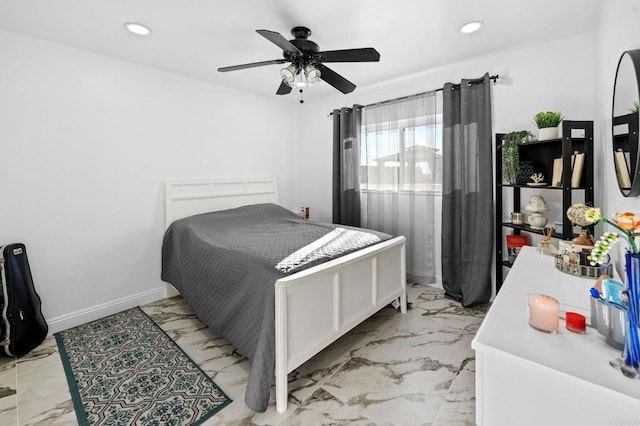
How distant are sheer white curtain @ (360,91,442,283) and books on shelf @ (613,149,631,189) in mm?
1881

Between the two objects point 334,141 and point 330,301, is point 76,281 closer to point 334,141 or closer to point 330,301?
point 330,301

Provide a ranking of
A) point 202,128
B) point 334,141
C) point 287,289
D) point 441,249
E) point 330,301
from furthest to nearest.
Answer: point 334,141 → point 202,128 → point 441,249 → point 330,301 → point 287,289

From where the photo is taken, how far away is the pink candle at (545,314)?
94cm

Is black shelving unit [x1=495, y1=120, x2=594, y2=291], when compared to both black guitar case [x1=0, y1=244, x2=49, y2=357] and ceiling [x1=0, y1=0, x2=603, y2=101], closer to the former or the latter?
ceiling [x1=0, y1=0, x2=603, y2=101]

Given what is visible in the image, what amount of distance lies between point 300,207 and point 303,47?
2838 millimetres

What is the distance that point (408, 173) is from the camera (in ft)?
11.6

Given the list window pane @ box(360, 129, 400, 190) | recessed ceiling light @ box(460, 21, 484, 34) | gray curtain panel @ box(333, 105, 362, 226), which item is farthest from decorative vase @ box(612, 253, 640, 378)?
gray curtain panel @ box(333, 105, 362, 226)

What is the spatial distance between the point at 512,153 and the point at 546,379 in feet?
7.38

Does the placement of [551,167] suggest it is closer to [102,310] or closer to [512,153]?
[512,153]

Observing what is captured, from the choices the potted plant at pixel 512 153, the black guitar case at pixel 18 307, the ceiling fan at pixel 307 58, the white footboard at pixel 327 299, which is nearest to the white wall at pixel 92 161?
the black guitar case at pixel 18 307

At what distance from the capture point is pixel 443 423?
62.7 inches

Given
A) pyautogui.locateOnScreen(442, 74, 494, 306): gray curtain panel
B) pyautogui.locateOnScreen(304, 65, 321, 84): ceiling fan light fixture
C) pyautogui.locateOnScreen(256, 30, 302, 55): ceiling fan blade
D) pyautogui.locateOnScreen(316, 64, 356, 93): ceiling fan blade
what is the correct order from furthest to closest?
pyautogui.locateOnScreen(442, 74, 494, 306): gray curtain panel
pyautogui.locateOnScreen(316, 64, 356, 93): ceiling fan blade
pyautogui.locateOnScreen(304, 65, 321, 84): ceiling fan light fixture
pyautogui.locateOnScreen(256, 30, 302, 55): ceiling fan blade

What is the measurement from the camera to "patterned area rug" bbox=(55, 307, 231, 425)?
1686 mm

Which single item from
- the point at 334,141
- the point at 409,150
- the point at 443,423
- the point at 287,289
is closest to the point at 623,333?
the point at 443,423
